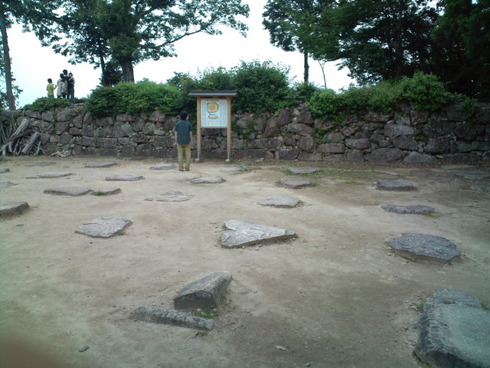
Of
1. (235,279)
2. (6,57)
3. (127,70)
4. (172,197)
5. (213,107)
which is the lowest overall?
(235,279)

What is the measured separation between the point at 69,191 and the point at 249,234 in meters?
3.62

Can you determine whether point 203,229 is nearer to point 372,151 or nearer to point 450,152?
point 372,151

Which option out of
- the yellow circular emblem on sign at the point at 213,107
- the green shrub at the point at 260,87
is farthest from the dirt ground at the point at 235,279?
the green shrub at the point at 260,87

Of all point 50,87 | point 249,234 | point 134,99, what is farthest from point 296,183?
point 50,87

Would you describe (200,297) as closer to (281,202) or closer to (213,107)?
(281,202)

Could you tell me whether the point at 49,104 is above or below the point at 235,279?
above

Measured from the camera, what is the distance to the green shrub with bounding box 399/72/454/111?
859 centimetres

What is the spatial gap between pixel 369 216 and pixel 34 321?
3788 millimetres

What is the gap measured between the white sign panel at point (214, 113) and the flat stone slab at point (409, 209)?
6.07 metres

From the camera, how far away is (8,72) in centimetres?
1720

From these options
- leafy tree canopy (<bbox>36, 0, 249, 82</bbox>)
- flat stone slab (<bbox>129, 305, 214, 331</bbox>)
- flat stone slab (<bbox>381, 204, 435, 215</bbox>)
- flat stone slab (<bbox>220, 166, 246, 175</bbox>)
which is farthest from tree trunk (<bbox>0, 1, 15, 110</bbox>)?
flat stone slab (<bbox>129, 305, 214, 331</bbox>)

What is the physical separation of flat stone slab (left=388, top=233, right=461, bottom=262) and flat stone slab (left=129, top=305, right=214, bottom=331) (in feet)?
6.70

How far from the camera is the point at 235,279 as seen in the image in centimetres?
267

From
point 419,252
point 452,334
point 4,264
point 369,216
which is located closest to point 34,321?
point 4,264
